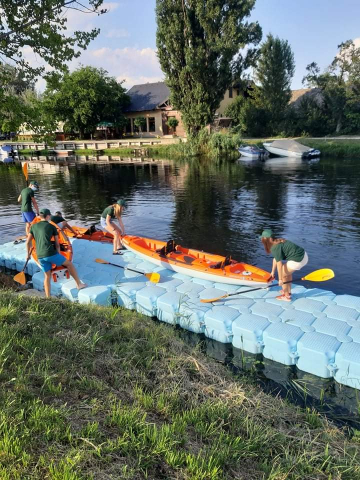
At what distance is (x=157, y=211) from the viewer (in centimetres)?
2027

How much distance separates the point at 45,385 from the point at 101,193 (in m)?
22.2

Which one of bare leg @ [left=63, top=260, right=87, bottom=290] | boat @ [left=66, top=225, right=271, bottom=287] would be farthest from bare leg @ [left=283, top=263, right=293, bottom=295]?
bare leg @ [left=63, top=260, right=87, bottom=290]

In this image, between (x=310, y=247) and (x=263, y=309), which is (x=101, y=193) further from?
(x=263, y=309)

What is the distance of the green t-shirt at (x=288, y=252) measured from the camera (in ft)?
25.7

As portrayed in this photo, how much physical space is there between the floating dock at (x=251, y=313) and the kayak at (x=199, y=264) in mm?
208

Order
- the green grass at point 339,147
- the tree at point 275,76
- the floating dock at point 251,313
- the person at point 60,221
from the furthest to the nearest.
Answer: the tree at point 275,76 < the green grass at point 339,147 < the person at point 60,221 < the floating dock at point 251,313

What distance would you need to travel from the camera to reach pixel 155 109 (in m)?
57.2

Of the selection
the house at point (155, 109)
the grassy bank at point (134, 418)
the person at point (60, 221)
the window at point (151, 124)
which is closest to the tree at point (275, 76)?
the house at point (155, 109)

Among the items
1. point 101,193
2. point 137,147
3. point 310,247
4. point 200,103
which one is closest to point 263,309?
point 310,247

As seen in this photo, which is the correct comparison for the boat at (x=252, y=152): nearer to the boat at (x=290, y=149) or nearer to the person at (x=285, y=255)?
the boat at (x=290, y=149)

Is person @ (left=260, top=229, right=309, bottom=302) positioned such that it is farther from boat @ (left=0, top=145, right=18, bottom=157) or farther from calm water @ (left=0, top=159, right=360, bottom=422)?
boat @ (left=0, top=145, right=18, bottom=157)

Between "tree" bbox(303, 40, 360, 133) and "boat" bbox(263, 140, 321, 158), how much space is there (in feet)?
34.3

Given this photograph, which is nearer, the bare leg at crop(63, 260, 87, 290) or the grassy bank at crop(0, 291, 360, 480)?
the grassy bank at crop(0, 291, 360, 480)

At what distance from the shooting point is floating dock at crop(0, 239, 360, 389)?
21.5 feet
